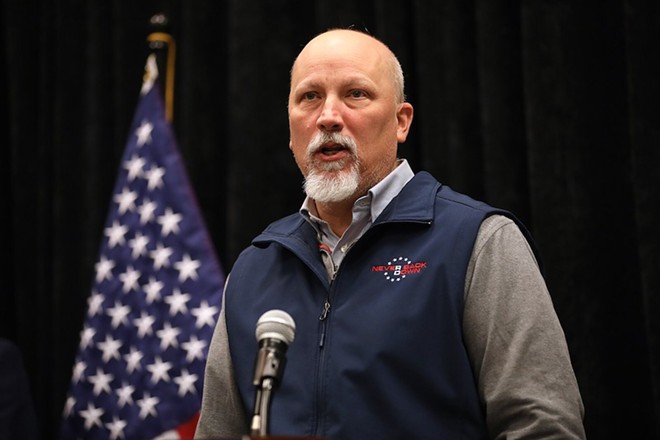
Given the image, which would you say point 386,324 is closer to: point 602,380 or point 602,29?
point 602,380

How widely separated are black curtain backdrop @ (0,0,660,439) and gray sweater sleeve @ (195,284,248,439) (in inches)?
46.1

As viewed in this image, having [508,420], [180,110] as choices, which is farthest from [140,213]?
[508,420]

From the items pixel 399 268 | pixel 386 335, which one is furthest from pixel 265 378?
pixel 399 268

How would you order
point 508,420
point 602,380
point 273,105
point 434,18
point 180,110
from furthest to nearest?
point 180,110
point 273,105
point 434,18
point 602,380
point 508,420

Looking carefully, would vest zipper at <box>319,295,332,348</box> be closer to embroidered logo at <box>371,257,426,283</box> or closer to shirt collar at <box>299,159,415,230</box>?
embroidered logo at <box>371,257,426,283</box>

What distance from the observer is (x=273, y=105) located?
323 centimetres

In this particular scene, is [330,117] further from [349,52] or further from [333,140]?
[349,52]

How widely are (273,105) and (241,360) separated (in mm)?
1651

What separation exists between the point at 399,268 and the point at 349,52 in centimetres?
52

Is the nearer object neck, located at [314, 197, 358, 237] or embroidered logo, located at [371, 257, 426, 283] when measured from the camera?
embroidered logo, located at [371, 257, 426, 283]

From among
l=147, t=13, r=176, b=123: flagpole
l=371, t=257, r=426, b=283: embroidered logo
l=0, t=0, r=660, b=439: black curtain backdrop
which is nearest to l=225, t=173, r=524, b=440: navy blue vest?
l=371, t=257, r=426, b=283: embroidered logo

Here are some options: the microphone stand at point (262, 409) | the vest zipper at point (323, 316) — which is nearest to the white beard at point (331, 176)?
the vest zipper at point (323, 316)

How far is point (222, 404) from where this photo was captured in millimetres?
1837

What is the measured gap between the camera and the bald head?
6.05 feet
